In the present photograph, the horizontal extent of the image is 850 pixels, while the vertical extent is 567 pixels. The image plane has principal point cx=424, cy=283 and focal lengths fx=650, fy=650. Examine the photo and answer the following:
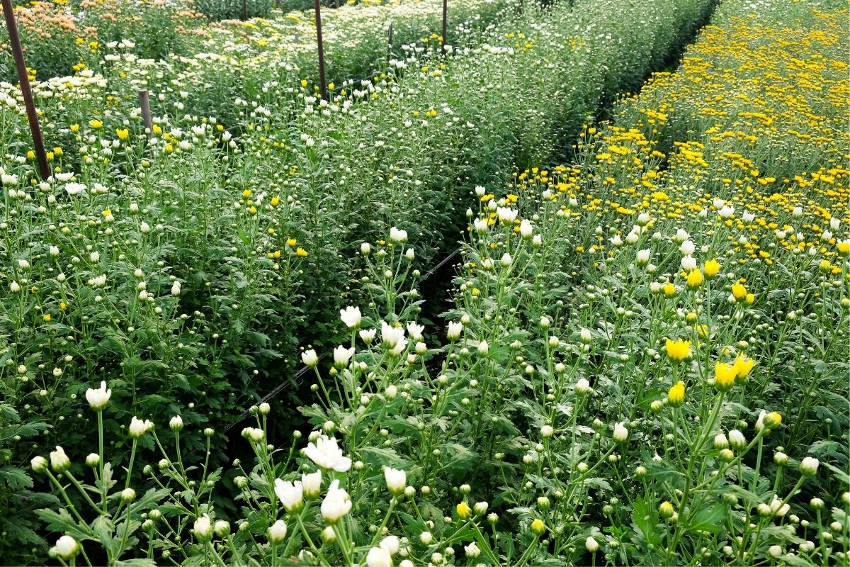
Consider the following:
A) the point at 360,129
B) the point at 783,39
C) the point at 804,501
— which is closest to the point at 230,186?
the point at 360,129

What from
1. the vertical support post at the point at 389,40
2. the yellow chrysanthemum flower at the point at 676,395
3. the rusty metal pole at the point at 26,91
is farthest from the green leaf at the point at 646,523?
the vertical support post at the point at 389,40

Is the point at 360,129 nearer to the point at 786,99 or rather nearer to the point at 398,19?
the point at 786,99

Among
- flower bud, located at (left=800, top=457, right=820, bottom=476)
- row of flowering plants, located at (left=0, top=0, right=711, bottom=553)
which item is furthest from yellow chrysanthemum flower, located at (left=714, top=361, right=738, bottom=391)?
row of flowering plants, located at (left=0, top=0, right=711, bottom=553)

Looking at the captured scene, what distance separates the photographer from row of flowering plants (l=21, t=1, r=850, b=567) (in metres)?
1.69

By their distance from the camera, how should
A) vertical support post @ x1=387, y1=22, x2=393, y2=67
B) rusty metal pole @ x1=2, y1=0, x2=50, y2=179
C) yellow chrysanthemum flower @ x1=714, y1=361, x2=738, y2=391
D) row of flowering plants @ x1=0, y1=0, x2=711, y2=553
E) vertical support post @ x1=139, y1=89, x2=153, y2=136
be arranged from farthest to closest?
1. vertical support post @ x1=387, y1=22, x2=393, y2=67
2. vertical support post @ x1=139, y1=89, x2=153, y2=136
3. rusty metal pole @ x1=2, y1=0, x2=50, y2=179
4. row of flowering plants @ x1=0, y1=0, x2=711, y2=553
5. yellow chrysanthemum flower @ x1=714, y1=361, x2=738, y2=391

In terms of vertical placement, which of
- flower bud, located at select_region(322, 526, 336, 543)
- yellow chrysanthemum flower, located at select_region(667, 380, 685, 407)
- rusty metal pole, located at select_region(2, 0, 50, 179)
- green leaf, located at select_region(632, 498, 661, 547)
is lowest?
green leaf, located at select_region(632, 498, 661, 547)

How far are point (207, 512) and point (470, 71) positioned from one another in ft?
16.7

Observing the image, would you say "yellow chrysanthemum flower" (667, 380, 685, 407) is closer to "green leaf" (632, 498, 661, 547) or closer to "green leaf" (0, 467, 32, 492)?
"green leaf" (632, 498, 661, 547)

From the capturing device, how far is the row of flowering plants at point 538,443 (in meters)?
1.69

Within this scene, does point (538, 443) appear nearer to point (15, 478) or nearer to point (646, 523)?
point (646, 523)

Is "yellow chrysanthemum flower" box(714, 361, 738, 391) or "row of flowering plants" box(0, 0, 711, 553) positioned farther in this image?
"row of flowering plants" box(0, 0, 711, 553)

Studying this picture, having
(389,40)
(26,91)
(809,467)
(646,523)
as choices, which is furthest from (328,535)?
(389,40)

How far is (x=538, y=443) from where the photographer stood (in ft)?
8.04

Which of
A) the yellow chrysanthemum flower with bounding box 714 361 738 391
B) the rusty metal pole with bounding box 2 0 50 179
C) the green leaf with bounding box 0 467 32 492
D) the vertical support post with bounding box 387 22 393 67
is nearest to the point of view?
the yellow chrysanthemum flower with bounding box 714 361 738 391
